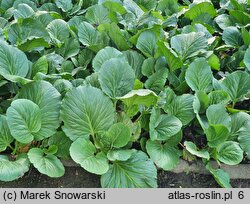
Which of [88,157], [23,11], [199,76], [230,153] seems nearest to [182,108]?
[199,76]

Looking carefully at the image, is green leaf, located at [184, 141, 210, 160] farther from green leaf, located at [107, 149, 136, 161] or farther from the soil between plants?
green leaf, located at [107, 149, 136, 161]

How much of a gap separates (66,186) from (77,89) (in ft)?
1.39

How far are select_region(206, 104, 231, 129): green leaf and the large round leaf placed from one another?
674 mm

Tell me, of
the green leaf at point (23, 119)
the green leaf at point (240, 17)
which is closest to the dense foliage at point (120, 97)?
the green leaf at point (23, 119)

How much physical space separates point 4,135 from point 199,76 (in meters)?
0.95

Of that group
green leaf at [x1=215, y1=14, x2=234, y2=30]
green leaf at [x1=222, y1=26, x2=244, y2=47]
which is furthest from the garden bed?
green leaf at [x1=215, y1=14, x2=234, y2=30]

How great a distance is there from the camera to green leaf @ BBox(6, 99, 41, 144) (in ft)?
5.53

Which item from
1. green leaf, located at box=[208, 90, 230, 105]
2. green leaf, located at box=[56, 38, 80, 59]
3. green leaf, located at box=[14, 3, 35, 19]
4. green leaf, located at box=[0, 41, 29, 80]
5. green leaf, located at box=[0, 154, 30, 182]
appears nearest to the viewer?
green leaf, located at box=[0, 154, 30, 182]

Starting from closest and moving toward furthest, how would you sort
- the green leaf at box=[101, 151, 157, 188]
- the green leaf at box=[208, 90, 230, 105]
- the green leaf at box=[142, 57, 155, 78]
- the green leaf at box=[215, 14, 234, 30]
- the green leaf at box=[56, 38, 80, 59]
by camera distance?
the green leaf at box=[101, 151, 157, 188], the green leaf at box=[208, 90, 230, 105], the green leaf at box=[142, 57, 155, 78], the green leaf at box=[56, 38, 80, 59], the green leaf at box=[215, 14, 234, 30]

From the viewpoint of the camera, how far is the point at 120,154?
1755mm

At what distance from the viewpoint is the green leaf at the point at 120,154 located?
174 centimetres

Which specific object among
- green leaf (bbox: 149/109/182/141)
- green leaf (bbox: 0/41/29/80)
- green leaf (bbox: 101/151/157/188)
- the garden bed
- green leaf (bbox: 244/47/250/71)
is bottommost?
the garden bed

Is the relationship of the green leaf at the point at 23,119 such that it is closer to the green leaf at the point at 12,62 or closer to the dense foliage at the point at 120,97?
the dense foliage at the point at 120,97

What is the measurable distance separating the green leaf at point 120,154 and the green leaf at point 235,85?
2.01ft
